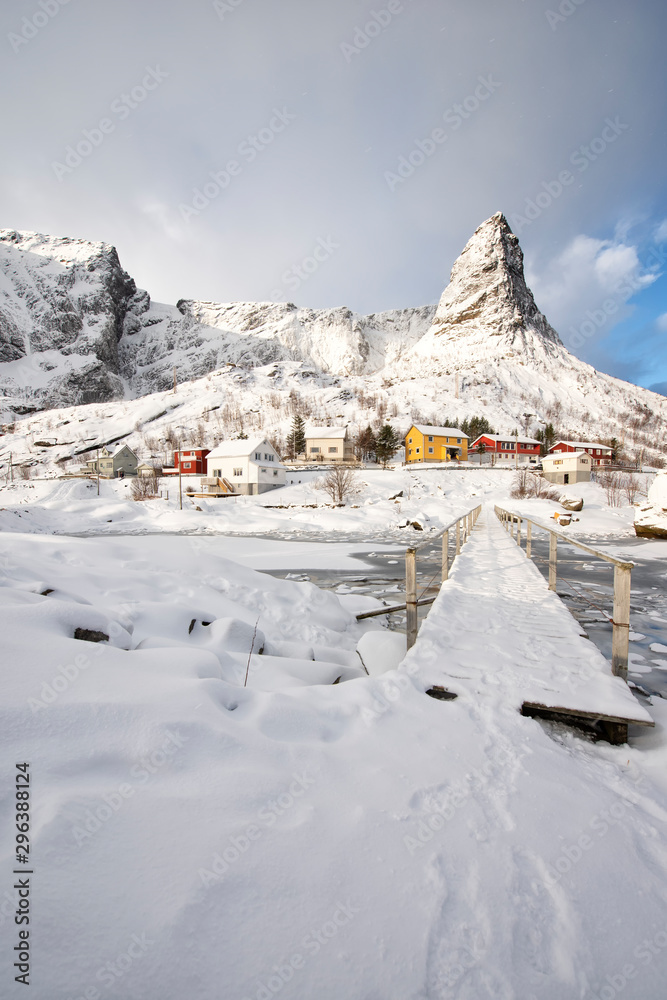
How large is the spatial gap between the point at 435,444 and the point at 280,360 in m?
107

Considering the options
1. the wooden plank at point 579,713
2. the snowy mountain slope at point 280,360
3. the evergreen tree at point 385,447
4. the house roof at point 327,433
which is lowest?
the wooden plank at point 579,713

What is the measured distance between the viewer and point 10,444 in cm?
7638

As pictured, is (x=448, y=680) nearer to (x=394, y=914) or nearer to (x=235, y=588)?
(x=394, y=914)

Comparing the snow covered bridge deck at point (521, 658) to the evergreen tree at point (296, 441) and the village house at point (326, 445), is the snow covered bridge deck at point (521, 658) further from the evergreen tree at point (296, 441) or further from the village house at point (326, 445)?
the evergreen tree at point (296, 441)

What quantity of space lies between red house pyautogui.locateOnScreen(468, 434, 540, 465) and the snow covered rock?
136 feet

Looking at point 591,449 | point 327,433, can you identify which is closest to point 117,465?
point 327,433

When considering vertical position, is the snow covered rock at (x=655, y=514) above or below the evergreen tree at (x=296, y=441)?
below

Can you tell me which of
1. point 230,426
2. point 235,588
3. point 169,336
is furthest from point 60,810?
point 169,336

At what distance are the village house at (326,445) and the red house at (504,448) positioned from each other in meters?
22.9

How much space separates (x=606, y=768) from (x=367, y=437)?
208 feet

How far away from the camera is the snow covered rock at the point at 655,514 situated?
20734 millimetres

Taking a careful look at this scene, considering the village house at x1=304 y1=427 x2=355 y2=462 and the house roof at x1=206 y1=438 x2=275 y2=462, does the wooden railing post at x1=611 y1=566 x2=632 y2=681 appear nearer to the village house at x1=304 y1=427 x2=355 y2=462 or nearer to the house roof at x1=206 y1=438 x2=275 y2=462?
the house roof at x1=206 y1=438 x2=275 y2=462

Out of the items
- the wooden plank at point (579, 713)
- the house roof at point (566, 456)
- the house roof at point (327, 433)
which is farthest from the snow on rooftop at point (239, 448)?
the wooden plank at point (579, 713)

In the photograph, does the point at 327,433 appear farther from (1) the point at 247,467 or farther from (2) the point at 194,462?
(2) the point at 194,462
